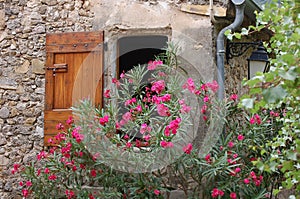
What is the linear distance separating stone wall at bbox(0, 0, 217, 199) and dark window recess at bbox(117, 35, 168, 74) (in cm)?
166

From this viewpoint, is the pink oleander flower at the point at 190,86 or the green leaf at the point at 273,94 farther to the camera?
the pink oleander flower at the point at 190,86

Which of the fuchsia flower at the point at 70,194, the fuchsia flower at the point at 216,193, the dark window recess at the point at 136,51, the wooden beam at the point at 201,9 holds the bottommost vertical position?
the fuchsia flower at the point at 70,194

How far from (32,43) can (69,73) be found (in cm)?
69

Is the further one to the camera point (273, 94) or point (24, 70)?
point (24, 70)

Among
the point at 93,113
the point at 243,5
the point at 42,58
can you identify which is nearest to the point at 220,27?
the point at 243,5

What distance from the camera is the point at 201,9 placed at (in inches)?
208

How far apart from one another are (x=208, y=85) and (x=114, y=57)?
1365mm

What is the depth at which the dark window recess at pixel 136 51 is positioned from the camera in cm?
750

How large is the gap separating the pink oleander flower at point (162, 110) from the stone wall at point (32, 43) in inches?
48.9

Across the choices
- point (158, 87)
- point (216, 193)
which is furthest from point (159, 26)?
point (216, 193)

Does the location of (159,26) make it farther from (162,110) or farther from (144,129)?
(144,129)

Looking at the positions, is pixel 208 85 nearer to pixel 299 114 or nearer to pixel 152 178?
pixel 152 178

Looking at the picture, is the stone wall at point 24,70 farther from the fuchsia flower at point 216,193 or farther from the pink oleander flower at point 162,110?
the fuchsia flower at point 216,193

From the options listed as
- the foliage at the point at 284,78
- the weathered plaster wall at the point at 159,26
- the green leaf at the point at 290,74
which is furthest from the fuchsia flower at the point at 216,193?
the green leaf at the point at 290,74
